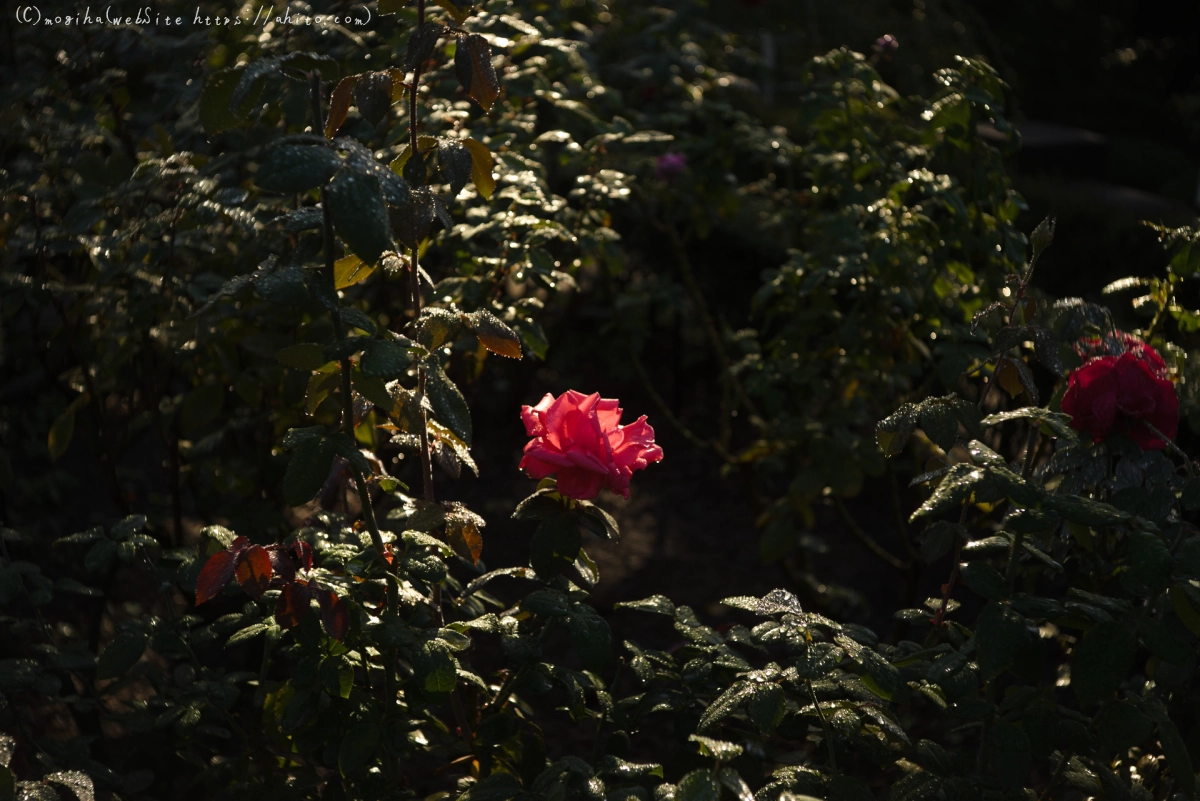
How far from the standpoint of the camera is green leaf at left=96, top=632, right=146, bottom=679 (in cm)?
142

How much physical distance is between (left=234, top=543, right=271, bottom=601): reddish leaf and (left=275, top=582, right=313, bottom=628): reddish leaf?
0.03m

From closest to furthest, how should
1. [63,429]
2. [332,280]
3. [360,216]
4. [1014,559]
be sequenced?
[360,216] → [332,280] → [1014,559] → [63,429]

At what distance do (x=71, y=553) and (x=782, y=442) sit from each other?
6.75 feet

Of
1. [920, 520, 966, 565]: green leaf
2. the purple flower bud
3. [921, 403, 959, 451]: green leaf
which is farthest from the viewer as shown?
the purple flower bud

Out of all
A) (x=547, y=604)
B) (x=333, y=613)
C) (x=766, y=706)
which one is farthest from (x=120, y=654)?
(x=766, y=706)

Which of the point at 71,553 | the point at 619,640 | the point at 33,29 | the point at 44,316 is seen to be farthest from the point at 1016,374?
the point at 44,316

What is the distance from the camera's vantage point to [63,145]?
211 centimetres

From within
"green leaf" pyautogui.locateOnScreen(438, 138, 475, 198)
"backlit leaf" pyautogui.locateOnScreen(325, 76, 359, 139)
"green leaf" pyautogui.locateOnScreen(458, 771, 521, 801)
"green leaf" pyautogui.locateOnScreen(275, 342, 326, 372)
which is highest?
"backlit leaf" pyautogui.locateOnScreen(325, 76, 359, 139)

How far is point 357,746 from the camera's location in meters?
1.28

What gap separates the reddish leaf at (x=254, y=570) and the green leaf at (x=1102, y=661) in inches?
37.2

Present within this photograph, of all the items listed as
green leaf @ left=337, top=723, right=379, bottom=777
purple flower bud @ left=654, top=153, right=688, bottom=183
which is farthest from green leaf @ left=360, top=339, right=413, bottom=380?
purple flower bud @ left=654, top=153, right=688, bottom=183

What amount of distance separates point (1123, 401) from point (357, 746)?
3.55 feet

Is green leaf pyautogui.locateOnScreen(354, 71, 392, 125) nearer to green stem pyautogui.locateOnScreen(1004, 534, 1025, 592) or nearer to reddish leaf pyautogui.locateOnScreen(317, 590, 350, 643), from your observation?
reddish leaf pyautogui.locateOnScreen(317, 590, 350, 643)

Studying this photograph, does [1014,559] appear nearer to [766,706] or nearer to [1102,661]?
[1102,661]
